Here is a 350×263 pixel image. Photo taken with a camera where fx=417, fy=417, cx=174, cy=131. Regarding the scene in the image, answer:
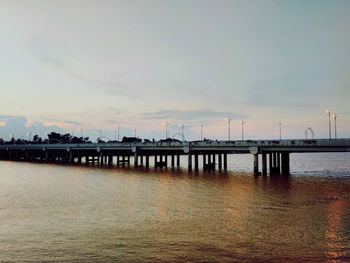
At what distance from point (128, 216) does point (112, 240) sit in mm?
9448

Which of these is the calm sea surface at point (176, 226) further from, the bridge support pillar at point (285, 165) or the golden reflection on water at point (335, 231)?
the bridge support pillar at point (285, 165)

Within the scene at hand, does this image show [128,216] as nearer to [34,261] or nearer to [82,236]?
[82,236]

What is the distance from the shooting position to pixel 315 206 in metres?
39.9

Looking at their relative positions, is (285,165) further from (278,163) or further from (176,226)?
(176,226)

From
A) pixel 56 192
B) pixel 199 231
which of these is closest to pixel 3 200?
pixel 56 192

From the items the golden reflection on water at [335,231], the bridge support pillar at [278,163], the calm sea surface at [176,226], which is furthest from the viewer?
the bridge support pillar at [278,163]

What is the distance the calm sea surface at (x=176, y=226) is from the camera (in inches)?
891

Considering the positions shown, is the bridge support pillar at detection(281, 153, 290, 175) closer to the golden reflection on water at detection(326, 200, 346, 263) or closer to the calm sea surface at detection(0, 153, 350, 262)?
A: the calm sea surface at detection(0, 153, 350, 262)

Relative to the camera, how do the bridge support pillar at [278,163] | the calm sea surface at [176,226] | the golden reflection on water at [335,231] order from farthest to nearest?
the bridge support pillar at [278,163]
the calm sea surface at [176,226]
the golden reflection on water at [335,231]

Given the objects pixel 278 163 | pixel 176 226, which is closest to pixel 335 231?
pixel 176 226

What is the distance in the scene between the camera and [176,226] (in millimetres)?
30312

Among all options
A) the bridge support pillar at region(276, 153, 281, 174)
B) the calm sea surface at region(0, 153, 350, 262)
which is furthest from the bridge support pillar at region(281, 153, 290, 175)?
the calm sea surface at region(0, 153, 350, 262)

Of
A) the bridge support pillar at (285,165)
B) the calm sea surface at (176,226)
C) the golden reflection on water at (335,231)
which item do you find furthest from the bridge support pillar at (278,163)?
the golden reflection on water at (335,231)

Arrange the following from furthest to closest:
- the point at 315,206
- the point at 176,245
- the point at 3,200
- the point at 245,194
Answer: the point at 245,194 < the point at 3,200 < the point at 315,206 < the point at 176,245
